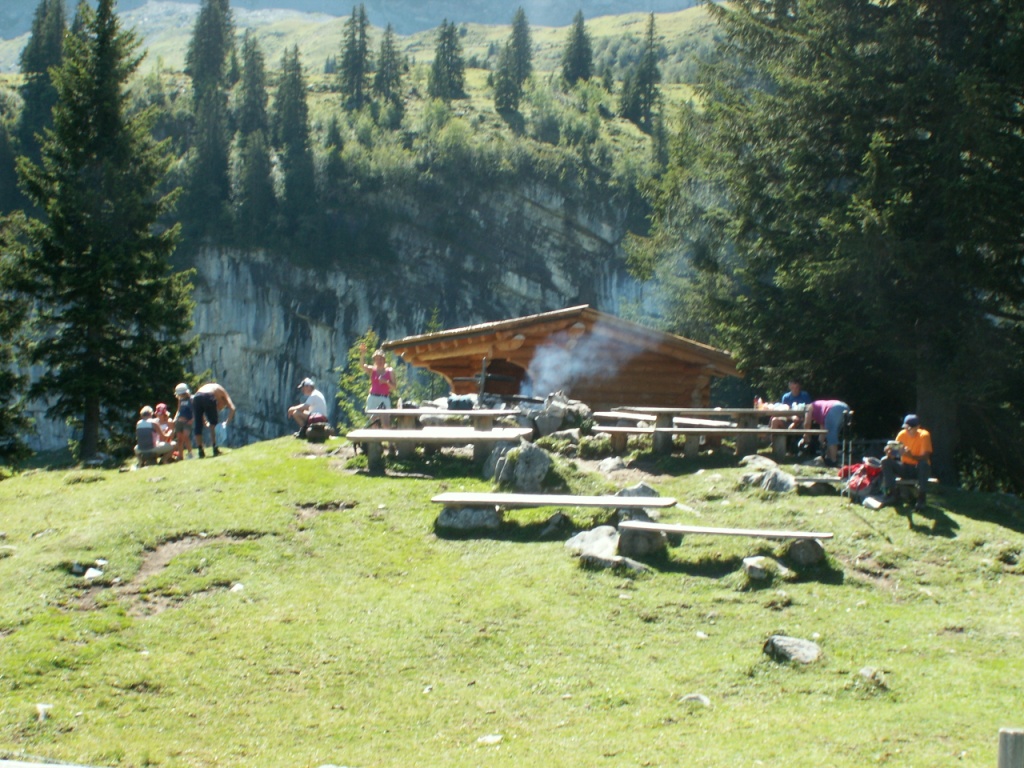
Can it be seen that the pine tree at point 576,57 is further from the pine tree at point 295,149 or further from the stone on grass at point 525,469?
the stone on grass at point 525,469

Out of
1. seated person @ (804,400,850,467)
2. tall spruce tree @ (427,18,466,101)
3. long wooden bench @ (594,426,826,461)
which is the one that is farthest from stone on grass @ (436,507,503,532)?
tall spruce tree @ (427,18,466,101)

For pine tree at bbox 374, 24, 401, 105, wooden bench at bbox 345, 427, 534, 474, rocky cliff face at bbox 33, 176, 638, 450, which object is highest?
pine tree at bbox 374, 24, 401, 105

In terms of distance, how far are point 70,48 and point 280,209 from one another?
81.3 metres

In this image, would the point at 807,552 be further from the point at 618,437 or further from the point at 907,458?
the point at 618,437

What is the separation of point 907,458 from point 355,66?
4853 inches

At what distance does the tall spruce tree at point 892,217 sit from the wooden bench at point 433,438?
6.17 meters

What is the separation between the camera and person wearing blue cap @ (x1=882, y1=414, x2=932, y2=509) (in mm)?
13312

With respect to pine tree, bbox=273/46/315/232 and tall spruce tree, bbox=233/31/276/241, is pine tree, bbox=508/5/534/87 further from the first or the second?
tall spruce tree, bbox=233/31/276/241

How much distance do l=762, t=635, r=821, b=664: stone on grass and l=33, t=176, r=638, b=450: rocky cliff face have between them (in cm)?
8973

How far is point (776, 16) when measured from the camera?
948 inches

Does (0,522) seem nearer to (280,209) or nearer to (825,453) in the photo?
(825,453)

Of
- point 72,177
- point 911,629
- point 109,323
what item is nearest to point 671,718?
point 911,629

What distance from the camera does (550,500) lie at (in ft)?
41.8

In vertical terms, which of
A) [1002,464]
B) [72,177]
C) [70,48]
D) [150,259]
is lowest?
[1002,464]
